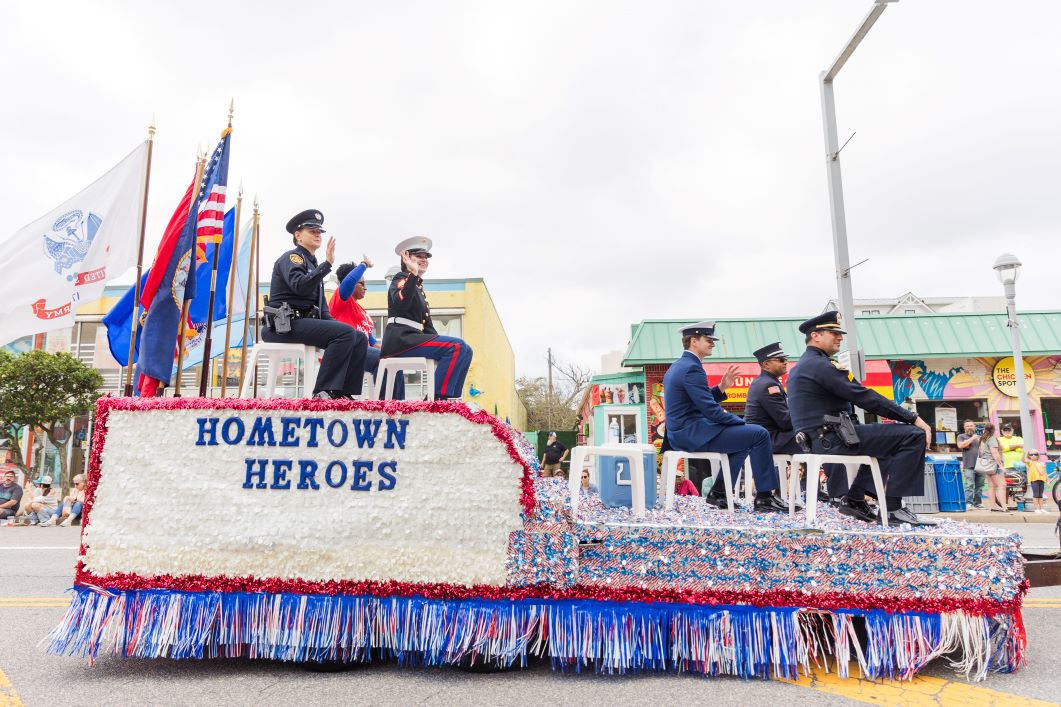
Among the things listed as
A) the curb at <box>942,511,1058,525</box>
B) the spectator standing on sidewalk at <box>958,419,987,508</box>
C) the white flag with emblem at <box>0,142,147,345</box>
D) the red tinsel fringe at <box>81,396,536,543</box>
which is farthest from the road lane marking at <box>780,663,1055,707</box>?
the spectator standing on sidewalk at <box>958,419,987,508</box>

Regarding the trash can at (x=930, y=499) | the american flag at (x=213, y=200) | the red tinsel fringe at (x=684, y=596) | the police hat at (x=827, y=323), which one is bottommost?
the trash can at (x=930, y=499)

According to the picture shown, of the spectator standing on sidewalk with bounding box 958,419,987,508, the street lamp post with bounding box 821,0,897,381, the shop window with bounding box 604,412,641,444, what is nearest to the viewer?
the street lamp post with bounding box 821,0,897,381

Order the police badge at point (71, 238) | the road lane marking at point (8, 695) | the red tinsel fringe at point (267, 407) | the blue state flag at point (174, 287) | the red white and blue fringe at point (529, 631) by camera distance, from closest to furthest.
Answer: the road lane marking at point (8, 695) → the red white and blue fringe at point (529, 631) → the red tinsel fringe at point (267, 407) → the blue state flag at point (174, 287) → the police badge at point (71, 238)

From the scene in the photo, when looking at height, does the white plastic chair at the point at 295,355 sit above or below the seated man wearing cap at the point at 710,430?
above

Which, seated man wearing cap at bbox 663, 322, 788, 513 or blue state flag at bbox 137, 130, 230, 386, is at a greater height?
blue state flag at bbox 137, 130, 230, 386

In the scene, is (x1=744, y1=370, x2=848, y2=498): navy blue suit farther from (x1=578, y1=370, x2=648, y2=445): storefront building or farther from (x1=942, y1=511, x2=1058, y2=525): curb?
(x1=578, y1=370, x2=648, y2=445): storefront building

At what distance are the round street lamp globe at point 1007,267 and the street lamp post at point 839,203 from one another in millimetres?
7117

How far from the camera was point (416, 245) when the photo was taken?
542 cm

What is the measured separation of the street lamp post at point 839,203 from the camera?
25.3 ft

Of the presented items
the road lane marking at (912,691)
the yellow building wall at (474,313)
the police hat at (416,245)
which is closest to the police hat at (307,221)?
the police hat at (416,245)

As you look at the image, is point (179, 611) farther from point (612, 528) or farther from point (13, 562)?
point (13, 562)

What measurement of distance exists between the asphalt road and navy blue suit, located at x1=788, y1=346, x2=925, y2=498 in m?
1.15

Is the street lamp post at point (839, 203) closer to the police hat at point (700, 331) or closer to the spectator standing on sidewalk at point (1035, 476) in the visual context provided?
the police hat at point (700, 331)

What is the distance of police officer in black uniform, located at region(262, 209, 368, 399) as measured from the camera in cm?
475
